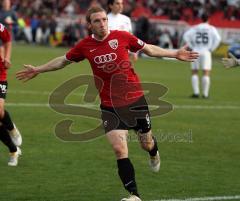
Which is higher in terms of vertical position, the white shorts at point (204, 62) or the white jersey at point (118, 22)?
the white jersey at point (118, 22)

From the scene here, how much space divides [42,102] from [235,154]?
8.14 m

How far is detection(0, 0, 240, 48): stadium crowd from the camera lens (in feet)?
148

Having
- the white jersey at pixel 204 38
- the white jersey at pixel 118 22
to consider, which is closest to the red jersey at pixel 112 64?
the white jersey at pixel 118 22

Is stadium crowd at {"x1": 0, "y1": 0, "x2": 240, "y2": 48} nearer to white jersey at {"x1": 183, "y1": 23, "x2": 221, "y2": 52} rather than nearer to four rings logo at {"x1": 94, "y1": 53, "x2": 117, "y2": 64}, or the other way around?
white jersey at {"x1": 183, "y1": 23, "x2": 221, "y2": 52}

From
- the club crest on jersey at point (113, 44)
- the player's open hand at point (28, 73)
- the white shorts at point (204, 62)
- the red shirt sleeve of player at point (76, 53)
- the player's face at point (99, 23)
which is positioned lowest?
the white shorts at point (204, 62)

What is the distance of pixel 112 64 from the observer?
8930mm

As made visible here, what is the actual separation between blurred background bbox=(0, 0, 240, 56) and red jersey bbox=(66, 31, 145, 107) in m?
31.5

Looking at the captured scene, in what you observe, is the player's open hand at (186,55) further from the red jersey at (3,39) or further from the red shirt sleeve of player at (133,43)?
the red jersey at (3,39)

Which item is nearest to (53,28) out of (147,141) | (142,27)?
(142,27)

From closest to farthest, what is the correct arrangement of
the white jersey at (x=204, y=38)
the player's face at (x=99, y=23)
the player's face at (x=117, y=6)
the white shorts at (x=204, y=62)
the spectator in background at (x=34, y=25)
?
the player's face at (x=99, y=23) → the player's face at (x=117, y=6) → the white shorts at (x=204, y=62) → the white jersey at (x=204, y=38) → the spectator in background at (x=34, y=25)

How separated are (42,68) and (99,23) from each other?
3.69 feet

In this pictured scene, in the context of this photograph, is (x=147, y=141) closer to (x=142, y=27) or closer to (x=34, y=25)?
(x=142, y=27)

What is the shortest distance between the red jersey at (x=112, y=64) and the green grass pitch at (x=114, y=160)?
1255 mm

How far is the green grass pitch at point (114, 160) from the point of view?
9375mm
